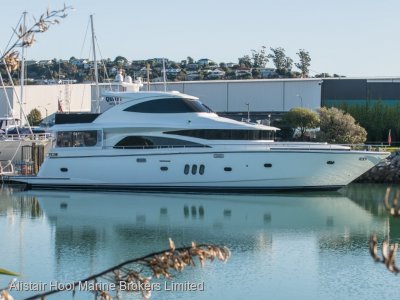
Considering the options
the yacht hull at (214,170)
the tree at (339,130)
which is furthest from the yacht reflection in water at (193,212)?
the tree at (339,130)

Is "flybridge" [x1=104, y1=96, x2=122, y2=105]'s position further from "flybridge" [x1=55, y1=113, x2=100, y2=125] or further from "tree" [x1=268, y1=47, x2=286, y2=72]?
"tree" [x1=268, y1=47, x2=286, y2=72]

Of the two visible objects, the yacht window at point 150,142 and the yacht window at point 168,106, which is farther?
the yacht window at point 168,106

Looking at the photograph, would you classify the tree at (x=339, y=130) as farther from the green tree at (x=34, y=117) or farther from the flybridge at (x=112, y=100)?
the green tree at (x=34, y=117)

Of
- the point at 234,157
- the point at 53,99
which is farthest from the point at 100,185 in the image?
the point at 53,99

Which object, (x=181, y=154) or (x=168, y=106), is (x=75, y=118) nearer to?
(x=168, y=106)

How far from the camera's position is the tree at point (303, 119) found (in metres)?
45.7

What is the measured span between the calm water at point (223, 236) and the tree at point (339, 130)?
9.43 m

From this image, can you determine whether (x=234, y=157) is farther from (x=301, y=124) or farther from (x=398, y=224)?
(x=301, y=124)

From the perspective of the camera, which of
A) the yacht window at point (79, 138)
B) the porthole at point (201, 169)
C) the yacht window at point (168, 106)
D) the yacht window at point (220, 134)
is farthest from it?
the yacht window at point (79, 138)

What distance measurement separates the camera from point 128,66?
114 metres

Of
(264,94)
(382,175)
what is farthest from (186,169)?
(264,94)

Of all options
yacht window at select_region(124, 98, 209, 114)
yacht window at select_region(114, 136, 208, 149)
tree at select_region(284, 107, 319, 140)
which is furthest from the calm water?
tree at select_region(284, 107, 319, 140)

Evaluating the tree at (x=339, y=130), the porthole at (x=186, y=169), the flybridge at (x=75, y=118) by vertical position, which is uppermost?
the flybridge at (x=75, y=118)

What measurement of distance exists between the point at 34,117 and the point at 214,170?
103 feet
